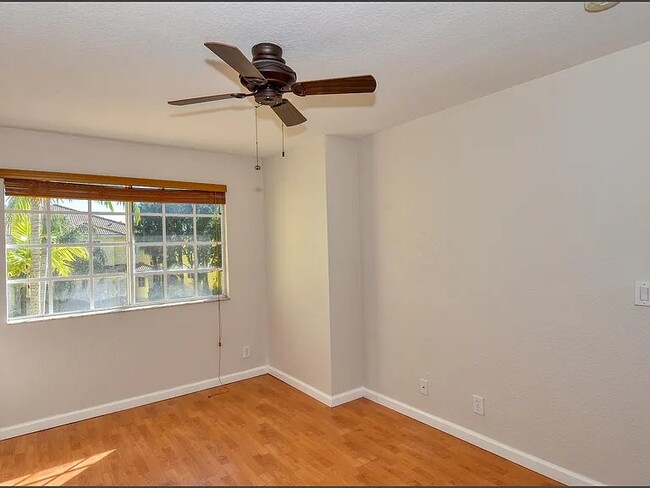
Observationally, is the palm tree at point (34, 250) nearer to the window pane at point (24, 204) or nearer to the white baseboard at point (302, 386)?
the window pane at point (24, 204)

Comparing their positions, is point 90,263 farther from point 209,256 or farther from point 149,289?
point 209,256

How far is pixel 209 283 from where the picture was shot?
4031 mm

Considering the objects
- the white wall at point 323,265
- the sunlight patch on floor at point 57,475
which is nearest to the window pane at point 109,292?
the sunlight patch on floor at point 57,475

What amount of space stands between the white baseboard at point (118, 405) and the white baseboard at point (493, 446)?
58.3 inches

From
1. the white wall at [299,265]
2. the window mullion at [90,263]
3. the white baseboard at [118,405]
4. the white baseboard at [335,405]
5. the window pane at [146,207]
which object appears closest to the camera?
the white baseboard at [335,405]

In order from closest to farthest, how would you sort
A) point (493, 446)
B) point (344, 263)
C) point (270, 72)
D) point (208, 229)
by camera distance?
point (270, 72)
point (493, 446)
point (344, 263)
point (208, 229)

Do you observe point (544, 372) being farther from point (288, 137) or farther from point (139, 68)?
point (139, 68)

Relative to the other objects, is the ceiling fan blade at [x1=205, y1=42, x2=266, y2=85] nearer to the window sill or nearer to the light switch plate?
the light switch plate

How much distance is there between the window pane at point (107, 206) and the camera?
3388mm

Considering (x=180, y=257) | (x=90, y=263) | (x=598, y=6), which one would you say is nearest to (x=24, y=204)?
(x=90, y=263)

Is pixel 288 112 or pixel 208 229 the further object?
pixel 208 229

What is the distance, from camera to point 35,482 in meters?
2.39

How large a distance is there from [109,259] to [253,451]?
204cm

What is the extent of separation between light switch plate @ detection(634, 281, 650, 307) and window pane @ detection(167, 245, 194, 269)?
345cm
